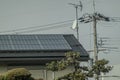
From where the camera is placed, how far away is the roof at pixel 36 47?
116 feet

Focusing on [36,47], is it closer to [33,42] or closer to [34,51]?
[34,51]

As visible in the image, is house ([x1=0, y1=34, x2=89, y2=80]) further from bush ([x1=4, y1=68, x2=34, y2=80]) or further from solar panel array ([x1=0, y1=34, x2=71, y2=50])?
bush ([x1=4, y1=68, x2=34, y2=80])

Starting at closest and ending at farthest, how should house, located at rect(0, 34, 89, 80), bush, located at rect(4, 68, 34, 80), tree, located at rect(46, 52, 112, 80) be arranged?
bush, located at rect(4, 68, 34, 80) → tree, located at rect(46, 52, 112, 80) → house, located at rect(0, 34, 89, 80)

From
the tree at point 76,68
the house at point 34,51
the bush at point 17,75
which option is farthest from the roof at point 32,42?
the bush at point 17,75

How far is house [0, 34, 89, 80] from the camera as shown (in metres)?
35.4

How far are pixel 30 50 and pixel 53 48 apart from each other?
7.42ft

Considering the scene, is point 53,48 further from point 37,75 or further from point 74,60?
point 74,60

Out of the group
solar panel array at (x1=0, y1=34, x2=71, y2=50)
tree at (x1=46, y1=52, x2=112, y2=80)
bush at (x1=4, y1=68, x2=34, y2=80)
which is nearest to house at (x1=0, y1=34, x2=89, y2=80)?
solar panel array at (x1=0, y1=34, x2=71, y2=50)

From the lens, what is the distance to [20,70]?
26.9 metres

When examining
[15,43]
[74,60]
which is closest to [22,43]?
[15,43]

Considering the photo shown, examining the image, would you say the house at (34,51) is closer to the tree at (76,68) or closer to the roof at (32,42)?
the roof at (32,42)

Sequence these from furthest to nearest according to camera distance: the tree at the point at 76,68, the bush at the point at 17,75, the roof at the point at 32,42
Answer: the roof at the point at 32,42
the tree at the point at 76,68
the bush at the point at 17,75

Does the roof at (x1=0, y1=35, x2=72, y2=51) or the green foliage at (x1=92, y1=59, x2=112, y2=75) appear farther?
the roof at (x1=0, y1=35, x2=72, y2=51)

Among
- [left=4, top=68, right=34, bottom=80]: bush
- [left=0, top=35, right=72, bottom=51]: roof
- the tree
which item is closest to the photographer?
[left=4, top=68, right=34, bottom=80]: bush
